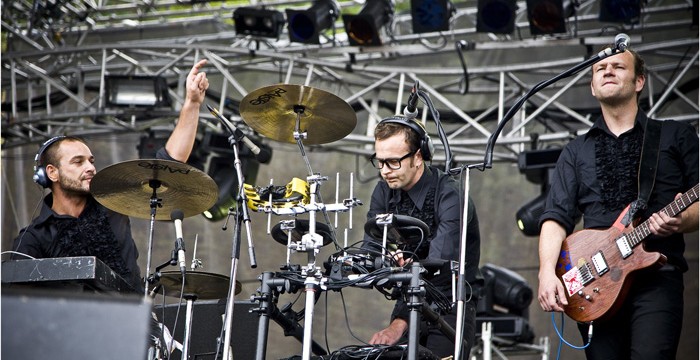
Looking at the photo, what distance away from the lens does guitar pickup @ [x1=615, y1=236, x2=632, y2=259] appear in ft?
14.8

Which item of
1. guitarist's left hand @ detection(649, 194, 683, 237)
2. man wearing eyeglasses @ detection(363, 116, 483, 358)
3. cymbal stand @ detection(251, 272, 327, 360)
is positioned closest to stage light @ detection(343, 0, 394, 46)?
man wearing eyeglasses @ detection(363, 116, 483, 358)

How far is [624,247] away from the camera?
4551 mm

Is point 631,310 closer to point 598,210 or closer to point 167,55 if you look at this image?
point 598,210

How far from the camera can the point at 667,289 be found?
4406 mm

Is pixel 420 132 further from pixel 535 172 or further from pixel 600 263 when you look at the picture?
pixel 535 172

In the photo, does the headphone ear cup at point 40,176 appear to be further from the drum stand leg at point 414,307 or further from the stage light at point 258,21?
the stage light at point 258,21

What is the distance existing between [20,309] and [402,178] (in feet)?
10.2

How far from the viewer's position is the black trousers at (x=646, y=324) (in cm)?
432

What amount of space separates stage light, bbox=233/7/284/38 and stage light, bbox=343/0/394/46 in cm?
75

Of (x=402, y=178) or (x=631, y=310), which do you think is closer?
(x=631, y=310)

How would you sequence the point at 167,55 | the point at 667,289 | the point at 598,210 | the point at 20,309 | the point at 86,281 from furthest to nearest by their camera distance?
the point at 167,55 < the point at 598,210 < the point at 667,289 < the point at 86,281 < the point at 20,309

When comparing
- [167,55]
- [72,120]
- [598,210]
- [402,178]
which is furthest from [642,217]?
[72,120]

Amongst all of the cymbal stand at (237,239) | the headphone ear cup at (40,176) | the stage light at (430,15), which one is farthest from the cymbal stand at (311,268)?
the stage light at (430,15)

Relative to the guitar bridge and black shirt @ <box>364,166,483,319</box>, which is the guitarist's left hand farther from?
black shirt @ <box>364,166,483,319</box>
